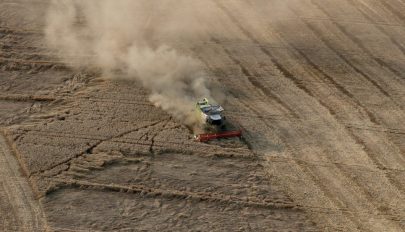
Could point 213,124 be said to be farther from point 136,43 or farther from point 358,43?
point 358,43

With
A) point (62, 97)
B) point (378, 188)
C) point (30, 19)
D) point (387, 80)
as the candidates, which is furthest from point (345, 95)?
point (30, 19)

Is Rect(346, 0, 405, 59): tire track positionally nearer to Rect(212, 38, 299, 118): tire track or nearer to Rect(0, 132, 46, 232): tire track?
Rect(212, 38, 299, 118): tire track

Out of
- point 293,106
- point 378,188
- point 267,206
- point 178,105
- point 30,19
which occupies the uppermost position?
point 30,19

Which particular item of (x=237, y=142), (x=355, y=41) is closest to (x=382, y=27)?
(x=355, y=41)

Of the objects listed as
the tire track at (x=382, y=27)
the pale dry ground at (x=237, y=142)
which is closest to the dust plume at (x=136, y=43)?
the pale dry ground at (x=237, y=142)

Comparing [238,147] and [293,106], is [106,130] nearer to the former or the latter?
[238,147]

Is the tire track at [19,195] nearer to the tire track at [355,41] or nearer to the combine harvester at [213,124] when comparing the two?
the combine harvester at [213,124]
